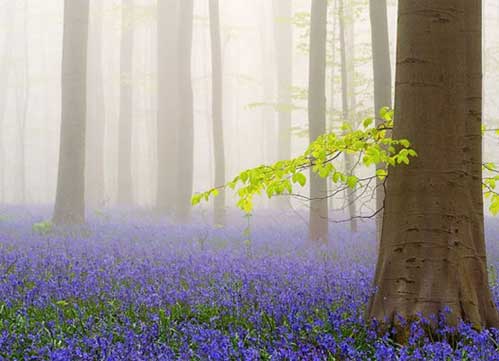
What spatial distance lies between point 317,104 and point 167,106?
26.3 ft

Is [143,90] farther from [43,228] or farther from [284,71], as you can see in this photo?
[43,228]

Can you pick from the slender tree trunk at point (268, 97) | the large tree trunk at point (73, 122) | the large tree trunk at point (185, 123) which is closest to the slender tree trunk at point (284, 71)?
the large tree trunk at point (185, 123)

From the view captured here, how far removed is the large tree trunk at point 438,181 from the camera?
14.7 ft

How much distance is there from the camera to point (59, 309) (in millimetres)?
5023

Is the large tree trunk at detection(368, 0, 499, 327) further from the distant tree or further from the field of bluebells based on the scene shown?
the distant tree

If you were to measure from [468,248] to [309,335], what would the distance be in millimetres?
1318

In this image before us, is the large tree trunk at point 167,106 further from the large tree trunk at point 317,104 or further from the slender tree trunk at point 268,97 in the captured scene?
the slender tree trunk at point 268,97

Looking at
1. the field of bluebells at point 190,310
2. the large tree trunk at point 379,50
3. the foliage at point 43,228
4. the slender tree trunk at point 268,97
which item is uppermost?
the slender tree trunk at point 268,97

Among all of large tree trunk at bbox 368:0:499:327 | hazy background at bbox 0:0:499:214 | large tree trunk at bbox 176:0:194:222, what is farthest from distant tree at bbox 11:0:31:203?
large tree trunk at bbox 368:0:499:327

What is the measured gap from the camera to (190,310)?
518 cm

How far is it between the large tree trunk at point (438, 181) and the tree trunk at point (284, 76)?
1986 centimetres

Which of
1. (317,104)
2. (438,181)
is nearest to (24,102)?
(317,104)

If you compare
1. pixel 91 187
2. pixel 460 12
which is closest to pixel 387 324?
pixel 460 12

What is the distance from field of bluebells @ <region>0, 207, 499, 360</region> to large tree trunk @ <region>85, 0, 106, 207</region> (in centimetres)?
1469
